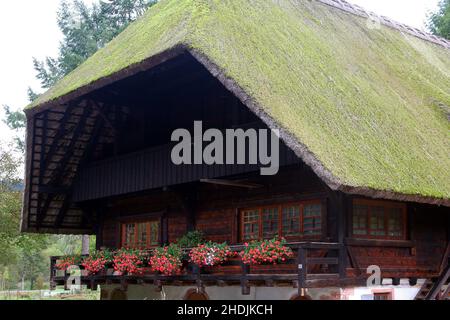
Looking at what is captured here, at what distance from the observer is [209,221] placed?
719 inches

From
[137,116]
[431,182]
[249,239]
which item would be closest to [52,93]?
[137,116]

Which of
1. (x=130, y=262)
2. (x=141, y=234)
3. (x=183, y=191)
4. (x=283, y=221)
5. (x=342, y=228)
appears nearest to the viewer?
(x=342, y=228)

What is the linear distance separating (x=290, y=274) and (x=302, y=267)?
549 millimetres

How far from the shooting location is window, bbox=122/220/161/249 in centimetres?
2009

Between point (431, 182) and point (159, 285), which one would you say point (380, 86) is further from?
point (159, 285)

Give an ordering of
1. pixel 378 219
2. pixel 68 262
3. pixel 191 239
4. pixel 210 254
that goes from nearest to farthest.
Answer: pixel 210 254, pixel 378 219, pixel 191 239, pixel 68 262

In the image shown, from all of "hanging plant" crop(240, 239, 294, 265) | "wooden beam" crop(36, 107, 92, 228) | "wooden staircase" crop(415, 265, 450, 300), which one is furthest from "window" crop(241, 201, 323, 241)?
"wooden beam" crop(36, 107, 92, 228)

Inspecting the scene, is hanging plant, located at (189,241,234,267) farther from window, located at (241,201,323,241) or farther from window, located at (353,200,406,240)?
window, located at (353,200,406,240)

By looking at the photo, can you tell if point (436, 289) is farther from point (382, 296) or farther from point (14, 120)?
point (14, 120)

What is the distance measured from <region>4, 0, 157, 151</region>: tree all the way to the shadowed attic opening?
16.2m

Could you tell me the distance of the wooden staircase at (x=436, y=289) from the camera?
16.7m

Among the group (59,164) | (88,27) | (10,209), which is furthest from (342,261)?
(88,27)

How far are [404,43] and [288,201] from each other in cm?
938

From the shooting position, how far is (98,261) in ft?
61.1
